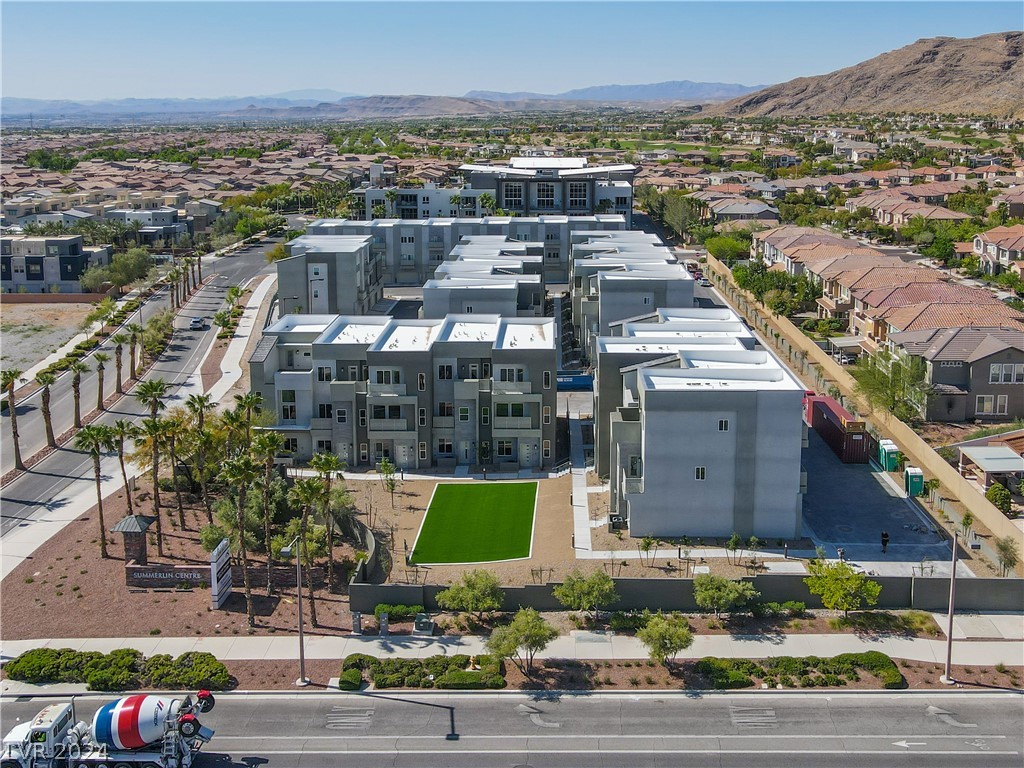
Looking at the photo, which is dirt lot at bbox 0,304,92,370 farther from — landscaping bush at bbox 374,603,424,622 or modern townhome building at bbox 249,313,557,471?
landscaping bush at bbox 374,603,424,622

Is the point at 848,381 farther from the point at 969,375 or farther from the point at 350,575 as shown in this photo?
the point at 350,575

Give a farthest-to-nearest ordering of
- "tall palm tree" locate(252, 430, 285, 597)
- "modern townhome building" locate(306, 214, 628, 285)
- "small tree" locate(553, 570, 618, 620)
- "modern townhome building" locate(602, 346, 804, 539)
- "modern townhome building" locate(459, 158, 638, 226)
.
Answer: "modern townhome building" locate(459, 158, 638, 226)
"modern townhome building" locate(306, 214, 628, 285)
"modern townhome building" locate(602, 346, 804, 539)
"tall palm tree" locate(252, 430, 285, 597)
"small tree" locate(553, 570, 618, 620)

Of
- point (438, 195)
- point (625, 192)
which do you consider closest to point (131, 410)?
point (438, 195)

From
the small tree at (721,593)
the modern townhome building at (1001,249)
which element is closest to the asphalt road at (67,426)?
the small tree at (721,593)

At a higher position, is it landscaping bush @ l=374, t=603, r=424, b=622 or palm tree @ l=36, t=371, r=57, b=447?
palm tree @ l=36, t=371, r=57, b=447

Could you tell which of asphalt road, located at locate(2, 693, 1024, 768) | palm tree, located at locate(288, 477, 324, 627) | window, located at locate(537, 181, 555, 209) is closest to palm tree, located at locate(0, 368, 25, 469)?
palm tree, located at locate(288, 477, 324, 627)

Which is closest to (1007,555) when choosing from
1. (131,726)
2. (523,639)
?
(523,639)
